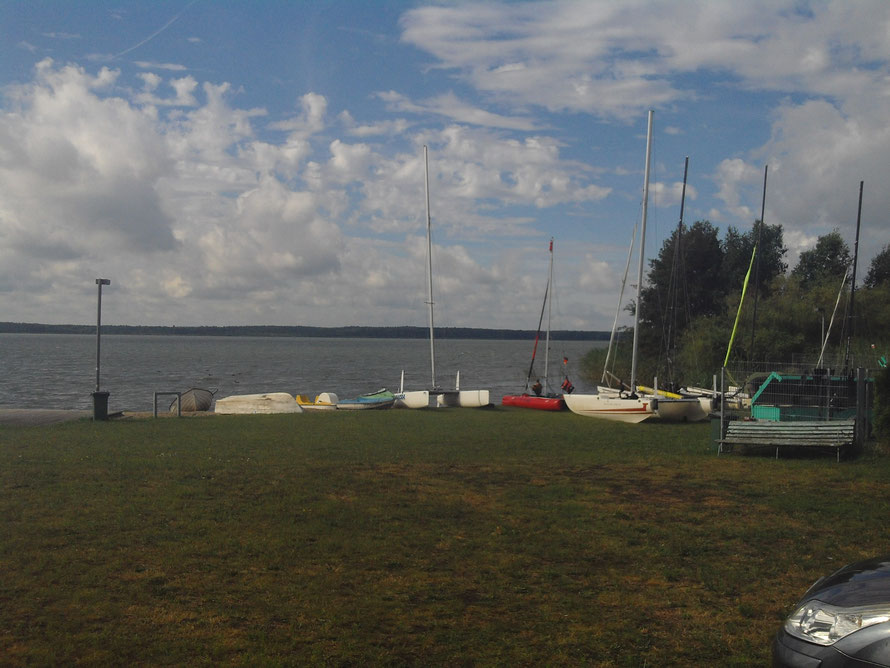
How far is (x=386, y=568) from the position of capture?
7.81 meters

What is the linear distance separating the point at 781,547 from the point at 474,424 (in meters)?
14.8

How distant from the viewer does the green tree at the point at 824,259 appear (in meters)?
66.6

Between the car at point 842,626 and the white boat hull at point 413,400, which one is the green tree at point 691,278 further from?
the car at point 842,626

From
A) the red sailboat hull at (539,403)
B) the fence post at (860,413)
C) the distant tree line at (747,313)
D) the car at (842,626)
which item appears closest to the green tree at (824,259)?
the distant tree line at (747,313)

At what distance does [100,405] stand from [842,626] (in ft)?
71.1

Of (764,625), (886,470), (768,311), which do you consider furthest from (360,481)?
(768,311)

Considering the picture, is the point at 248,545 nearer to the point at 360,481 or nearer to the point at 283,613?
the point at 283,613

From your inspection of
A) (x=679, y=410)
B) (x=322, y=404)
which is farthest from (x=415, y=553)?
(x=322, y=404)

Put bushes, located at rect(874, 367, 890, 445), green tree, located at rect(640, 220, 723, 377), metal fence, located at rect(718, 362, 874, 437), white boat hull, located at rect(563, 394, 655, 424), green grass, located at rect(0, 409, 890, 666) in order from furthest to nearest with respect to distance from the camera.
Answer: green tree, located at rect(640, 220, 723, 377) → white boat hull, located at rect(563, 394, 655, 424) → metal fence, located at rect(718, 362, 874, 437) → bushes, located at rect(874, 367, 890, 445) → green grass, located at rect(0, 409, 890, 666)

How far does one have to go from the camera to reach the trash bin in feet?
74.0

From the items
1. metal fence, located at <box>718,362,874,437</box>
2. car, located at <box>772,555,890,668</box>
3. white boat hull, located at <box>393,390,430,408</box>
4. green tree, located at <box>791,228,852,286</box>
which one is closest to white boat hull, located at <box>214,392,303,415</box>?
white boat hull, located at <box>393,390,430,408</box>

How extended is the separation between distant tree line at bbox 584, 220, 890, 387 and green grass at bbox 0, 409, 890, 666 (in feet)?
72.6

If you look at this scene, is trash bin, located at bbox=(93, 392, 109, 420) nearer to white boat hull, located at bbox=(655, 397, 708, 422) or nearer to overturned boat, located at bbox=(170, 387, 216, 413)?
overturned boat, located at bbox=(170, 387, 216, 413)

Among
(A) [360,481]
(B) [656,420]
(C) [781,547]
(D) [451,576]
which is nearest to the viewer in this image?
(D) [451,576]
